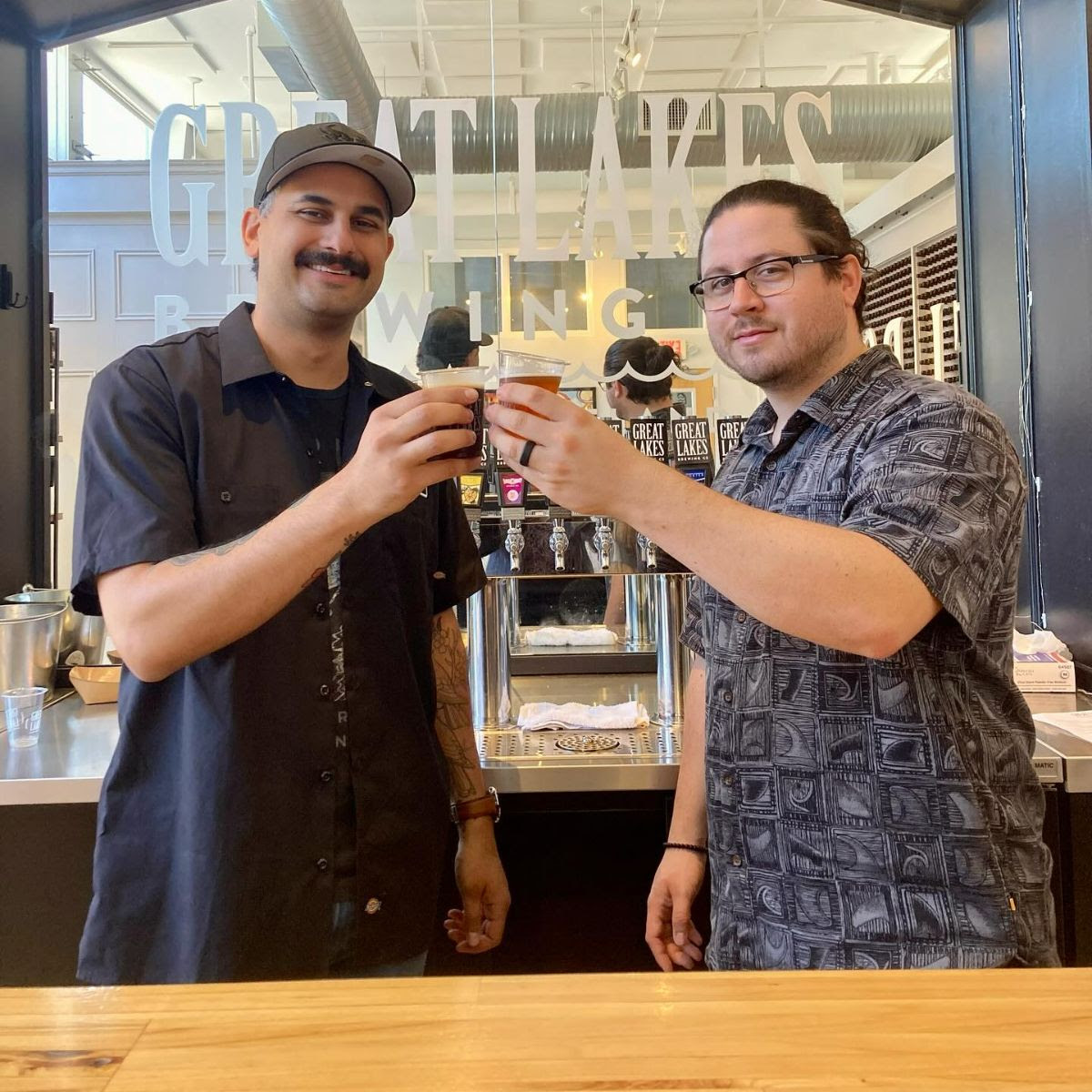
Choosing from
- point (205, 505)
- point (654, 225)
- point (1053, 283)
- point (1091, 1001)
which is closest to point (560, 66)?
point (654, 225)

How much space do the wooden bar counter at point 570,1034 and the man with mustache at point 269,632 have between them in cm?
54

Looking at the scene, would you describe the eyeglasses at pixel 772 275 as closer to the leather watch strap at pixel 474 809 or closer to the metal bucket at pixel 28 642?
the leather watch strap at pixel 474 809

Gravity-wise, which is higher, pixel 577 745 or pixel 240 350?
pixel 240 350

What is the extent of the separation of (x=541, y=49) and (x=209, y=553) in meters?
4.13

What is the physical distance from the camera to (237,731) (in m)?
1.35

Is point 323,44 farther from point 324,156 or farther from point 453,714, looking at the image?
point 453,714

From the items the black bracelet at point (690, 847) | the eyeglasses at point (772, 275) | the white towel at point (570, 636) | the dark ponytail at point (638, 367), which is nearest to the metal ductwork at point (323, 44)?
the dark ponytail at point (638, 367)

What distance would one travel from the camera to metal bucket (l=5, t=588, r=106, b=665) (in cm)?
255

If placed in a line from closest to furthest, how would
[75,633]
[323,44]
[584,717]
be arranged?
[584,717] < [75,633] < [323,44]

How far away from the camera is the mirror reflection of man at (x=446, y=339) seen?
2.85m

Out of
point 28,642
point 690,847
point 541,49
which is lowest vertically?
point 690,847

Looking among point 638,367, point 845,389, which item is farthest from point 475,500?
point 845,389

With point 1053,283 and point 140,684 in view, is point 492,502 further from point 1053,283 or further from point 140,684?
point 1053,283

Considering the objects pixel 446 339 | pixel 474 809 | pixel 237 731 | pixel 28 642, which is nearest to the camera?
pixel 237 731
